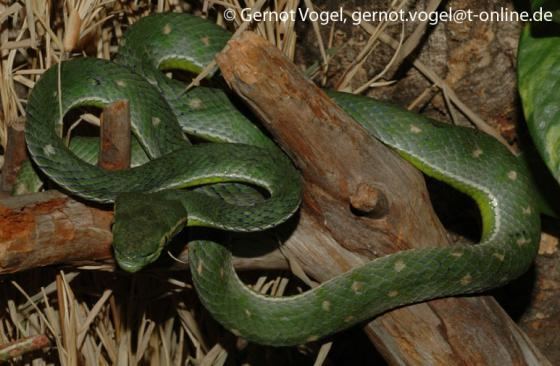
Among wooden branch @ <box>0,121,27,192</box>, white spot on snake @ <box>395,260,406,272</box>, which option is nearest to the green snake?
white spot on snake @ <box>395,260,406,272</box>

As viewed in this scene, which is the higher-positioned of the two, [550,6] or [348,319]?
[550,6]

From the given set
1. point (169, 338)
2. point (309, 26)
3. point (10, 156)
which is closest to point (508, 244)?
point (309, 26)

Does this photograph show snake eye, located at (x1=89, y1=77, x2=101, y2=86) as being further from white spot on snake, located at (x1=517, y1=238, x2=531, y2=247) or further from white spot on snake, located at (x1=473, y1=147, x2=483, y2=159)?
white spot on snake, located at (x1=517, y1=238, x2=531, y2=247)

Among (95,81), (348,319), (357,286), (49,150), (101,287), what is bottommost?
(101,287)

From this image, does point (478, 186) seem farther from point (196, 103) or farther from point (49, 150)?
point (49, 150)

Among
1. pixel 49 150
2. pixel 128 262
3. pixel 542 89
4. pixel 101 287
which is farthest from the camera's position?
pixel 101 287

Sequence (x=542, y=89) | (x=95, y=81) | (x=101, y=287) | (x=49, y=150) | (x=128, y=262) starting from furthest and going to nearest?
(x=101, y=287) < (x=95, y=81) < (x=542, y=89) < (x=49, y=150) < (x=128, y=262)

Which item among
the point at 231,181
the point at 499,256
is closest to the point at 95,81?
the point at 231,181
